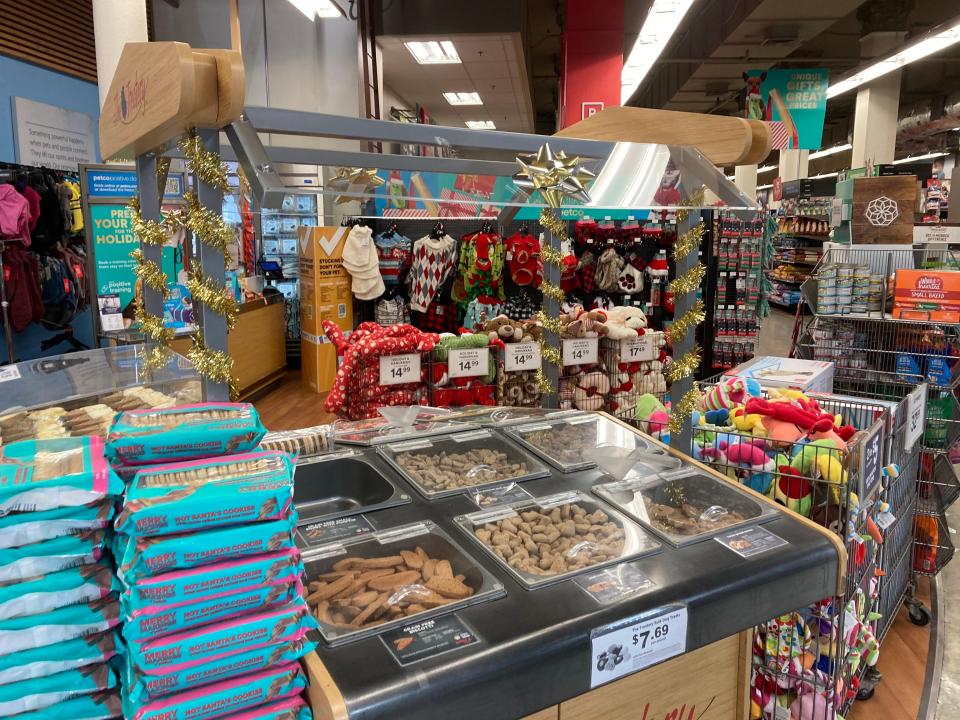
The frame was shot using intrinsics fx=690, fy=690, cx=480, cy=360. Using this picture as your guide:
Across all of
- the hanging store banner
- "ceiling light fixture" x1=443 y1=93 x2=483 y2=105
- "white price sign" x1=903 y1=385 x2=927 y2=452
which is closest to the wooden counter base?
"white price sign" x1=903 y1=385 x2=927 y2=452

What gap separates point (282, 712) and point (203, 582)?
271mm

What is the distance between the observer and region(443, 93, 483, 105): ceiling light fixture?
40.8 feet

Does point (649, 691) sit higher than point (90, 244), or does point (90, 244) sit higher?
point (90, 244)

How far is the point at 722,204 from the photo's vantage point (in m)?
1.88

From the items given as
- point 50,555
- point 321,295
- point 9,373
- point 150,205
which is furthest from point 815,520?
point 321,295

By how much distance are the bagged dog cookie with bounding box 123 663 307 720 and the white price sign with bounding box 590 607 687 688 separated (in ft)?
1.91

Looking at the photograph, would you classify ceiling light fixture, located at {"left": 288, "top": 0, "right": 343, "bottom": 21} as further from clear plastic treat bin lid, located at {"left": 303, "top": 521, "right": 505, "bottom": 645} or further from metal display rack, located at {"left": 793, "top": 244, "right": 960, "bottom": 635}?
clear plastic treat bin lid, located at {"left": 303, "top": 521, "right": 505, "bottom": 645}

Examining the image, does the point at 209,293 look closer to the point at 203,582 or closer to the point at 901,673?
the point at 203,582

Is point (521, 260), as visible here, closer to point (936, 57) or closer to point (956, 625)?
point (956, 625)

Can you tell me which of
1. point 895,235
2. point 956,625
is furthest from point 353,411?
point 895,235

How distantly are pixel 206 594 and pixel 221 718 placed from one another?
21 cm

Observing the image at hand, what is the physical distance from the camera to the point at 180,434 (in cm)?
111

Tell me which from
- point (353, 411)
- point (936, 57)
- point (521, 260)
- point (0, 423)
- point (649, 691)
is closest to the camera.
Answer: point (0, 423)

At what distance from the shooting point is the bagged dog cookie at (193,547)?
3.35ft
